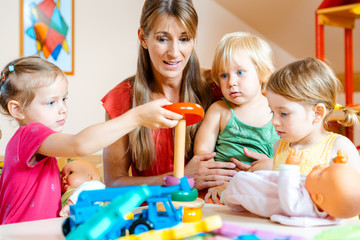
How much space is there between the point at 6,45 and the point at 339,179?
231 centimetres

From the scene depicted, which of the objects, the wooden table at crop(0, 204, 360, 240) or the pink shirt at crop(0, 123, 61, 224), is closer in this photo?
the wooden table at crop(0, 204, 360, 240)

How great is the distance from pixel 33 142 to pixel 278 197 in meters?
0.57

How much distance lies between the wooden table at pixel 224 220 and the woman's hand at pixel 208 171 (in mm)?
391

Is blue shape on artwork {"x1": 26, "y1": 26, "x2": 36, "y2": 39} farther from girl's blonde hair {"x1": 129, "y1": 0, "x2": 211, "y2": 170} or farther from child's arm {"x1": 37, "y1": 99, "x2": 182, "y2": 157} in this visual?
child's arm {"x1": 37, "y1": 99, "x2": 182, "y2": 157}

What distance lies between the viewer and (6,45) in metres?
2.56

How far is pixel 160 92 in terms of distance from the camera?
5.34 ft

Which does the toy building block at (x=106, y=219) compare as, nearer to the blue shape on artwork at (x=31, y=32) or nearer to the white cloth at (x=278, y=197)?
the white cloth at (x=278, y=197)

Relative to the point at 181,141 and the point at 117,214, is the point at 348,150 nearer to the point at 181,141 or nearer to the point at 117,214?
the point at 181,141

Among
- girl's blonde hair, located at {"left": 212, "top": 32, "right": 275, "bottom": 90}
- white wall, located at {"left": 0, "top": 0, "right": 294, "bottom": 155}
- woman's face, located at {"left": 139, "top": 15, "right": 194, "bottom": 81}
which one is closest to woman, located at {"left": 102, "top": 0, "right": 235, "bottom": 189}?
woman's face, located at {"left": 139, "top": 15, "right": 194, "bottom": 81}

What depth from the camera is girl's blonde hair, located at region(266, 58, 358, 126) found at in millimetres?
1062

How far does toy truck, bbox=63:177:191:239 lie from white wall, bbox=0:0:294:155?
2.02 meters

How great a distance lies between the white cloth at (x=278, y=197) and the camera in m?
0.82

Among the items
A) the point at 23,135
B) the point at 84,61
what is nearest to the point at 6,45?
the point at 84,61

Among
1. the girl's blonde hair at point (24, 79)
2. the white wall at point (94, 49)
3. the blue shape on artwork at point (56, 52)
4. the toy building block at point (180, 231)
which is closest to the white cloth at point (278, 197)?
the toy building block at point (180, 231)
